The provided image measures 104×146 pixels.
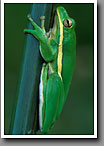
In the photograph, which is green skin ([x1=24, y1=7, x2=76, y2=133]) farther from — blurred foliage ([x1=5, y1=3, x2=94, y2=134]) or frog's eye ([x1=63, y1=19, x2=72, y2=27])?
blurred foliage ([x1=5, y1=3, x2=94, y2=134])

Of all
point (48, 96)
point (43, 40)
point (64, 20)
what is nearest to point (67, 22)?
point (64, 20)

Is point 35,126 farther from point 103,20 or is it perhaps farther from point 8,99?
point 8,99

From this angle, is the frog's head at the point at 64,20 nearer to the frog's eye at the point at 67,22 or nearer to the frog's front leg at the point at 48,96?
the frog's eye at the point at 67,22

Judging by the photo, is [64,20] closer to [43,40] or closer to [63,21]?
[63,21]

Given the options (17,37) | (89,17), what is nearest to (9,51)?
(17,37)

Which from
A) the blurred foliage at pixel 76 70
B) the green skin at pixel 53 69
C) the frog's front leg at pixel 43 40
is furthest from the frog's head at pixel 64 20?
the blurred foliage at pixel 76 70

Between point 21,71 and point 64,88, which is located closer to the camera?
point 21,71

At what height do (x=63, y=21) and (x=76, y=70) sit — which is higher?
(x=63, y=21)

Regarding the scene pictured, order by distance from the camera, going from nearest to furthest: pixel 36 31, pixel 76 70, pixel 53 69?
pixel 36 31 < pixel 53 69 < pixel 76 70
